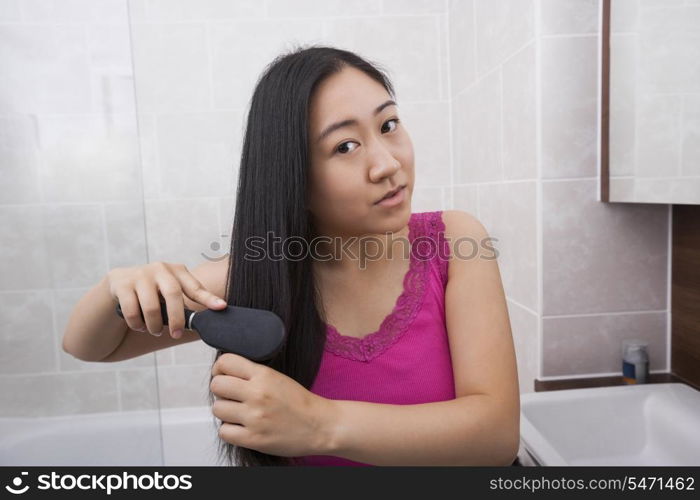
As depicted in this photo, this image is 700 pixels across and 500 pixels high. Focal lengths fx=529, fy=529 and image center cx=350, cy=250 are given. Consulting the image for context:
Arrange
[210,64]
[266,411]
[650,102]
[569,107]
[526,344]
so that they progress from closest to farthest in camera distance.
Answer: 1. [266,411]
2. [650,102]
3. [569,107]
4. [526,344]
5. [210,64]

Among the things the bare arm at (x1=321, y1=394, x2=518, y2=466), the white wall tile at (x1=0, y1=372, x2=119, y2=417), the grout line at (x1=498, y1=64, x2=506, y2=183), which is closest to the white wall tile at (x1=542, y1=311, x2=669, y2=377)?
the grout line at (x1=498, y1=64, x2=506, y2=183)

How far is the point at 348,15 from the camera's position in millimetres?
1440

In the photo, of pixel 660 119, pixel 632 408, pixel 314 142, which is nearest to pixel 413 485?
pixel 314 142

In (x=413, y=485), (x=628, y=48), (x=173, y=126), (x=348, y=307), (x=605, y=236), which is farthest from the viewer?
(x=173, y=126)

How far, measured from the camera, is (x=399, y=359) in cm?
72

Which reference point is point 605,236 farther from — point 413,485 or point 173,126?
point 173,126

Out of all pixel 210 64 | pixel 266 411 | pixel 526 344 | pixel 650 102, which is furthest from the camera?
pixel 210 64

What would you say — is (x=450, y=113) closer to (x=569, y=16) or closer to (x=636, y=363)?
(x=569, y=16)

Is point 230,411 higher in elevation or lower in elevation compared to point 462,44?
lower

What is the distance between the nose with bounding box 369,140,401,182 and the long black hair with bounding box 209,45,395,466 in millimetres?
78

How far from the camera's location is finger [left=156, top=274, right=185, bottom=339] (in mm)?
534

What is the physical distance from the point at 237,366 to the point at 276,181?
0.77ft

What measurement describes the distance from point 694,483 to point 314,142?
612 millimetres

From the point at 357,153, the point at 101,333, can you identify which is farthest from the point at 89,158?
the point at 357,153
